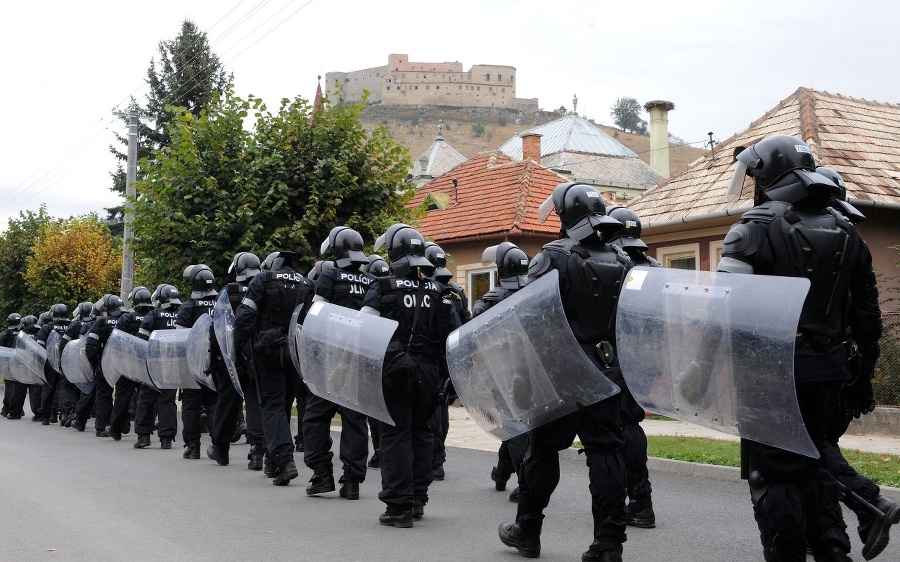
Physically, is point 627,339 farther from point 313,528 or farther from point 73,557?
point 73,557

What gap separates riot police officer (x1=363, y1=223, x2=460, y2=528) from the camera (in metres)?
7.21

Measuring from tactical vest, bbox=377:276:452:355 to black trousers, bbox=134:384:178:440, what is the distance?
6.39 m

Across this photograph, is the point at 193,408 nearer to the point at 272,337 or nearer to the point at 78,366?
the point at 272,337

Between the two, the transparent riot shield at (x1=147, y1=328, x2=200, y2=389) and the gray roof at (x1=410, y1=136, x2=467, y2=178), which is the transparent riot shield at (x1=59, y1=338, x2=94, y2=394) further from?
the gray roof at (x1=410, y1=136, x2=467, y2=178)

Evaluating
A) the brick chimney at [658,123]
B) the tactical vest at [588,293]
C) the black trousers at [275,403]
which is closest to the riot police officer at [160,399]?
the black trousers at [275,403]

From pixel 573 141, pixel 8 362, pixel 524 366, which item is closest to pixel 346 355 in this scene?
pixel 524 366

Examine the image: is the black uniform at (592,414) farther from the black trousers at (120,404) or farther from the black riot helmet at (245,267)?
the black trousers at (120,404)

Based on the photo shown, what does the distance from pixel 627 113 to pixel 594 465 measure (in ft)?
472

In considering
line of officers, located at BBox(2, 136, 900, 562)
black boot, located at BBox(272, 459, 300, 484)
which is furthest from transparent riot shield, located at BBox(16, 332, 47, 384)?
black boot, located at BBox(272, 459, 300, 484)

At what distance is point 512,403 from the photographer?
5.90m

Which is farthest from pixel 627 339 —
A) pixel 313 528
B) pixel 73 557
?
pixel 73 557

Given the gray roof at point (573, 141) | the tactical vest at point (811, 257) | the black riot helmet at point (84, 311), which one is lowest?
the tactical vest at point (811, 257)

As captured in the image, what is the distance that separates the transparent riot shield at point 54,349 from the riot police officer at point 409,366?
11.3 metres

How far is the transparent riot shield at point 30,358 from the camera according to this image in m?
18.3
